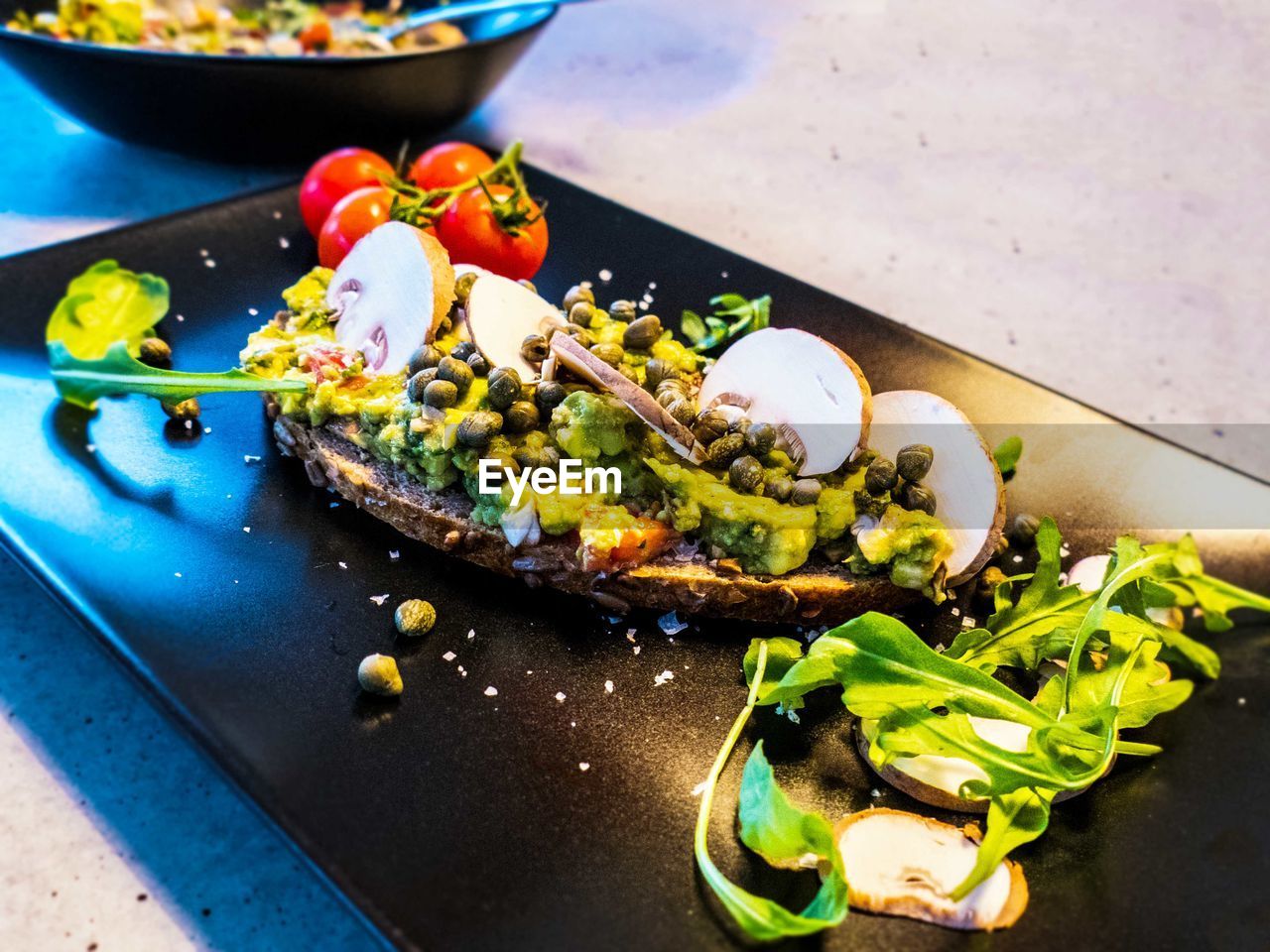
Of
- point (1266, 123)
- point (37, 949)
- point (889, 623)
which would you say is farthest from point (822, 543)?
point (1266, 123)

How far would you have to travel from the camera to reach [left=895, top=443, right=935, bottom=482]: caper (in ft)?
8.20

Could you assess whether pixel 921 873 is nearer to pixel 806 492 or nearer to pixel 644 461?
pixel 806 492

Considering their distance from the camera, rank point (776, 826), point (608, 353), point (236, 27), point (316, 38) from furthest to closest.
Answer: point (236, 27), point (316, 38), point (608, 353), point (776, 826)

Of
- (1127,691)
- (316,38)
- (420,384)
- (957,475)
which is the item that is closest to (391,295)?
(420,384)

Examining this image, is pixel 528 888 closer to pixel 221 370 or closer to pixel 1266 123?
pixel 221 370

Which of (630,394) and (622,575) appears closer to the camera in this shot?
(630,394)

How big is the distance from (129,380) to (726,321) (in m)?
1.79

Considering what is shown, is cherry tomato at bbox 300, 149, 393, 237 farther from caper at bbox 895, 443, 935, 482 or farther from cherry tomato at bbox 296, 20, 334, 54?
caper at bbox 895, 443, 935, 482

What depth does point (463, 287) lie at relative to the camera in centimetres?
298

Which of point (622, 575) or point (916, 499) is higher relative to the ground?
point (916, 499)

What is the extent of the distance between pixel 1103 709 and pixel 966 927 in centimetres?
54

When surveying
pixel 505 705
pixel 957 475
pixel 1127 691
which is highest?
pixel 957 475

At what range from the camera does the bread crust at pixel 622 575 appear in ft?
8.19

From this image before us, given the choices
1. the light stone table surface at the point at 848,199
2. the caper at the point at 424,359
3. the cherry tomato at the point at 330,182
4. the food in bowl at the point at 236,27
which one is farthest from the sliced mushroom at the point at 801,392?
the food in bowl at the point at 236,27
